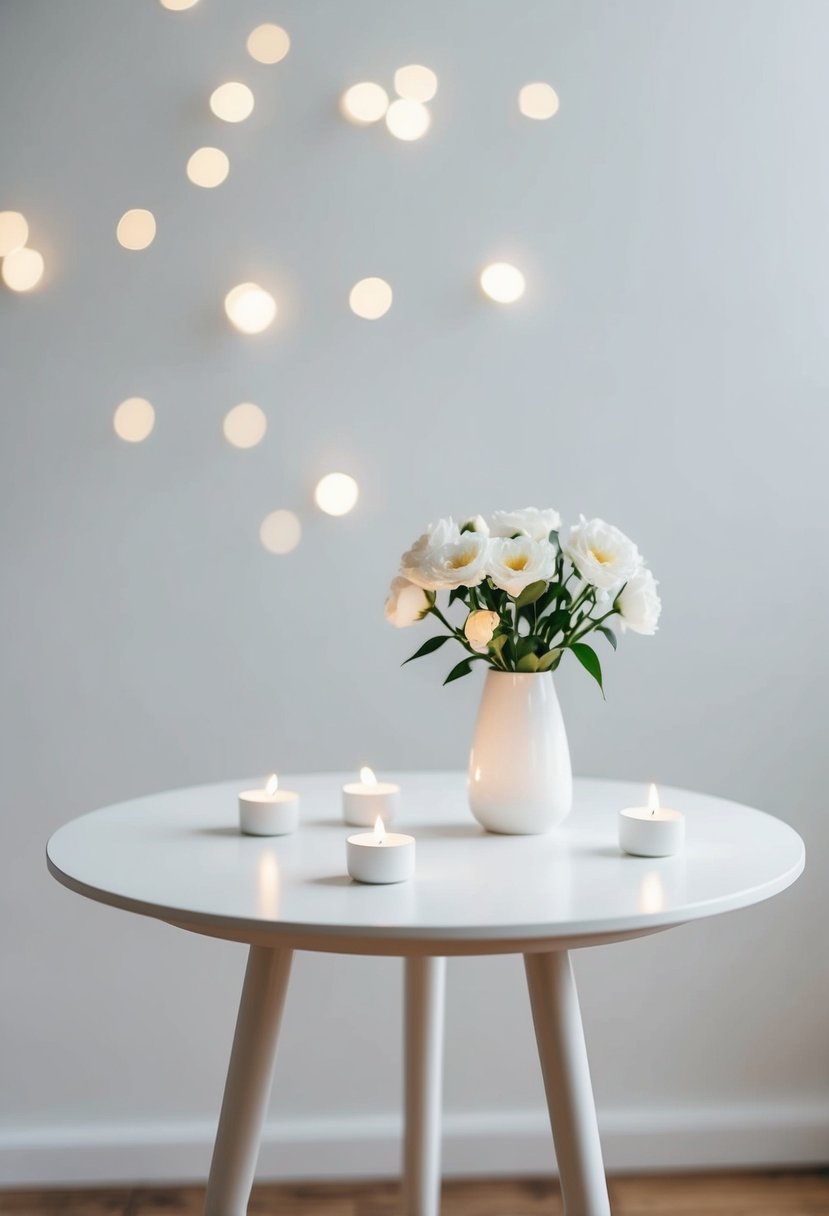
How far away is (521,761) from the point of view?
1.14 metres

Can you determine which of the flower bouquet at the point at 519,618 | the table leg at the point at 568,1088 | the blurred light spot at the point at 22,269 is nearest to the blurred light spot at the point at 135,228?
the blurred light spot at the point at 22,269

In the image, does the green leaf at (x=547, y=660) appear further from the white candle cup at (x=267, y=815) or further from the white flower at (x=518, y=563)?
the white candle cup at (x=267, y=815)

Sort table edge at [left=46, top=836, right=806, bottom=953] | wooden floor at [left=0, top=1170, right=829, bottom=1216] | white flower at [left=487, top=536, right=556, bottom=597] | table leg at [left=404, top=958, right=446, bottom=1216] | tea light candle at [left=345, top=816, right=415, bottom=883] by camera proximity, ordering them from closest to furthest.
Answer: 1. table edge at [left=46, top=836, right=806, bottom=953]
2. tea light candle at [left=345, top=816, right=415, bottom=883]
3. white flower at [left=487, top=536, right=556, bottom=597]
4. table leg at [left=404, top=958, right=446, bottom=1216]
5. wooden floor at [left=0, top=1170, right=829, bottom=1216]

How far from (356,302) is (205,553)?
0.43 meters

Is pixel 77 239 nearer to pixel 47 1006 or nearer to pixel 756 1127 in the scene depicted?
pixel 47 1006

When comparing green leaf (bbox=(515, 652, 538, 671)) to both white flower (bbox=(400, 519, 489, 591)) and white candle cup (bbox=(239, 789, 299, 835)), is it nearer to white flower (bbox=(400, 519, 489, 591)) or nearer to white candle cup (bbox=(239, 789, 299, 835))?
white flower (bbox=(400, 519, 489, 591))

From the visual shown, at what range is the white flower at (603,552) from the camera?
1083 millimetres

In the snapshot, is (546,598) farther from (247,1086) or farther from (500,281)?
(500,281)

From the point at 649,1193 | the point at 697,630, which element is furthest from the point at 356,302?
the point at 649,1193

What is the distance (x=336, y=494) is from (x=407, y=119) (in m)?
0.55

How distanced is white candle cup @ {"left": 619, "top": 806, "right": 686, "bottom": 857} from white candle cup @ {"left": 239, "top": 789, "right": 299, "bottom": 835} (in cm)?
32

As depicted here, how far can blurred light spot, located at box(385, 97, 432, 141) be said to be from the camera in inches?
67.4

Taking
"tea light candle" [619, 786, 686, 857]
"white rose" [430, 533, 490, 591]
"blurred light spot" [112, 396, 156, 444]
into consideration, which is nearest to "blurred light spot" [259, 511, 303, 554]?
"blurred light spot" [112, 396, 156, 444]

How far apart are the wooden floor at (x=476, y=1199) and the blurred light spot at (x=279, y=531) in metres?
0.93
